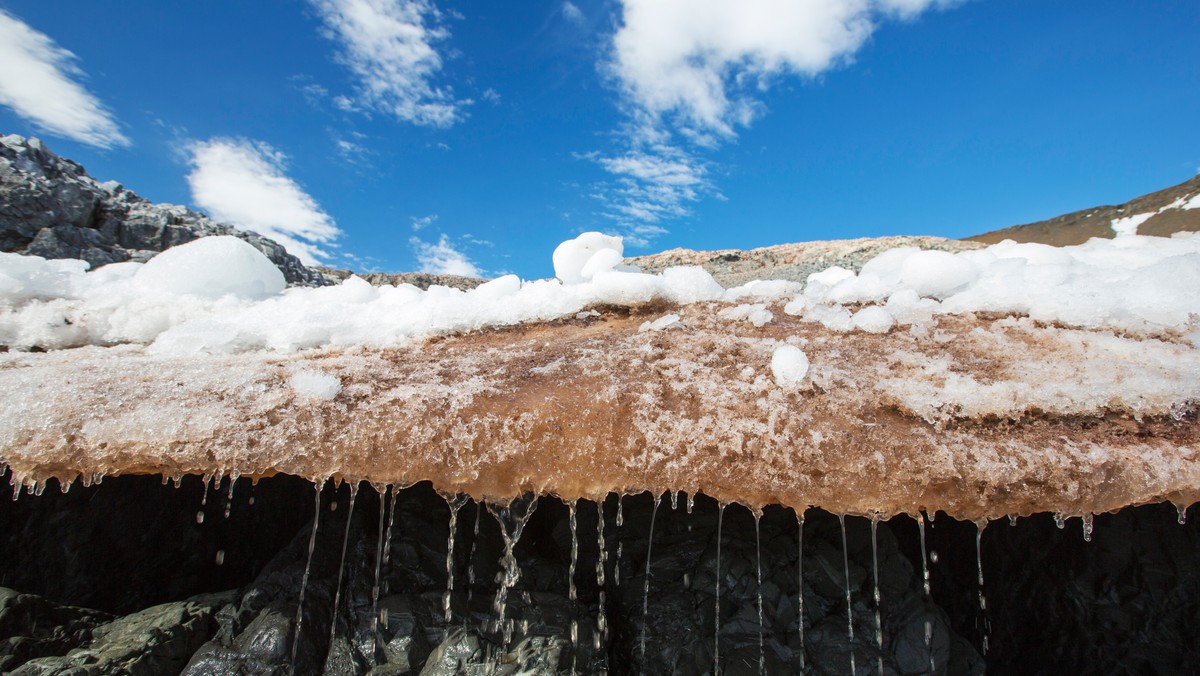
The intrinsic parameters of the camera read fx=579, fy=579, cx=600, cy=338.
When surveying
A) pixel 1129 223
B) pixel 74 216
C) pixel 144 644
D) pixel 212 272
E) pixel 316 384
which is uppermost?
pixel 1129 223

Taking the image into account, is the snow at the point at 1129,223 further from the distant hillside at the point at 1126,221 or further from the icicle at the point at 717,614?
the icicle at the point at 717,614

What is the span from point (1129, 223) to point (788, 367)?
107ft

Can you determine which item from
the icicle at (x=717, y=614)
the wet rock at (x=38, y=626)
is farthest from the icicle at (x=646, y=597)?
the wet rock at (x=38, y=626)

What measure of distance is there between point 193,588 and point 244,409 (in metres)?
1.83

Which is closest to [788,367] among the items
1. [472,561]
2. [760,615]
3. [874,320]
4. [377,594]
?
[874,320]

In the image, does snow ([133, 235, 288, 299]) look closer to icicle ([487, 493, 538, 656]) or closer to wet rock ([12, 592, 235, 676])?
wet rock ([12, 592, 235, 676])

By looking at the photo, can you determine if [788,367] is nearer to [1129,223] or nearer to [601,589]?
A: [601,589]

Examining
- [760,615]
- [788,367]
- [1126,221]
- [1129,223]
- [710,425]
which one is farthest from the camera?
[1126,221]

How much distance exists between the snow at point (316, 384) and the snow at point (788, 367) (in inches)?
79.3

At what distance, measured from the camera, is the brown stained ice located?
214 centimetres

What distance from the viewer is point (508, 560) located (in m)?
3.05

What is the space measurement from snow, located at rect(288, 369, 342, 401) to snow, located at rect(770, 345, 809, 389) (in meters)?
2.01

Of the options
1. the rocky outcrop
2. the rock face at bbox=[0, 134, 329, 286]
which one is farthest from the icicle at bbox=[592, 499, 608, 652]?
the rock face at bbox=[0, 134, 329, 286]

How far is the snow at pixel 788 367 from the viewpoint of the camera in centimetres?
255
